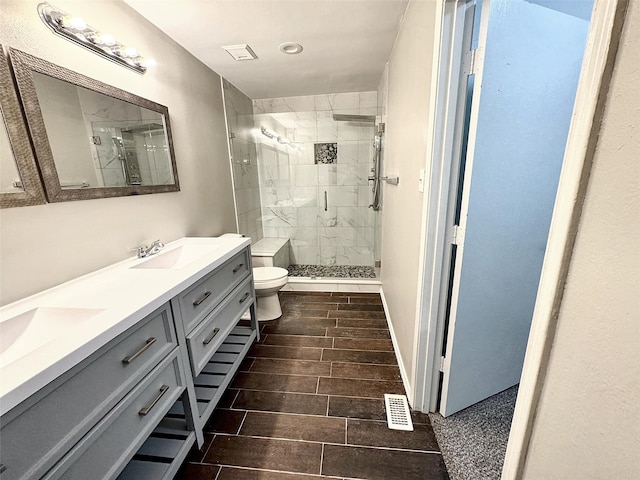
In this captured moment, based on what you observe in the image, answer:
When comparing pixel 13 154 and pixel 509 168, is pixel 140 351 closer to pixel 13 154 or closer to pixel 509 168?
pixel 13 154

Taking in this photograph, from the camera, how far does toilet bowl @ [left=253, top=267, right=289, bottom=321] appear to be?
232cm

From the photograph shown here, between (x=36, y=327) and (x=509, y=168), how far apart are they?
1925 mm

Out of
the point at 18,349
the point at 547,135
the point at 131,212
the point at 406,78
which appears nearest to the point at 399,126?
the point at 406,78

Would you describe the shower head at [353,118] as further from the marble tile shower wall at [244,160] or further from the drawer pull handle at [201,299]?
the drawer pull handle at [201,299]

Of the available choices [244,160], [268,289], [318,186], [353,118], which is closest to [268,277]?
[268,289]

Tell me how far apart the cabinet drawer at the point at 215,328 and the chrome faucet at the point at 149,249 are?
0.52m

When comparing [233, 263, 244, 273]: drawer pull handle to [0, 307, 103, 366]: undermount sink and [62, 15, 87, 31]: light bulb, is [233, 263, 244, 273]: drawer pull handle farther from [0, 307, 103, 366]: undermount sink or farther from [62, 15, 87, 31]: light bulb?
[62, 15, 87, 31]: light bulb

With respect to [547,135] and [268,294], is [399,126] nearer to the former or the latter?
[547,135]

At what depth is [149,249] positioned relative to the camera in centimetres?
154

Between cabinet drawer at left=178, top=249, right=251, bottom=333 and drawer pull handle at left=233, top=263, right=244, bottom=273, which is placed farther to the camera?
drawer pull handle at left=233, top=263, right=244, bottom=273

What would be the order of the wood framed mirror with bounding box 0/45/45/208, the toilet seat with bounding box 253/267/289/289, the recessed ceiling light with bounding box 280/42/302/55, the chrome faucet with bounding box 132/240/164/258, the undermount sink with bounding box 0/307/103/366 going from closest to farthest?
the undermount sink with bounding box 0/307/103/366 → the wood framed mirror with bounding box 0/45/45/208 → the chrome faucet with bounding box 132/240/164/258 → the recessed ceiling light with bounding box 280/42/302/55 → the toilet seat with bounding box 253/267/289/289

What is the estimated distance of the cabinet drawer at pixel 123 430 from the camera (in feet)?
2.36

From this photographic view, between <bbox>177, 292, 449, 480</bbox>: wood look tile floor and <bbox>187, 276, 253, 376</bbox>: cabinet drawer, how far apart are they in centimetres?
41

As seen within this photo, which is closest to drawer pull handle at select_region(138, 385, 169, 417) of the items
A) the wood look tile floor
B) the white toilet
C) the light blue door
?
the wood look tile floor
